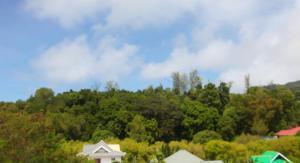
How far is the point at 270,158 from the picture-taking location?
45.5 m

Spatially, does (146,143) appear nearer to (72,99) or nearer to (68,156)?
(72,99)

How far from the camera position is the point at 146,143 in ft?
178

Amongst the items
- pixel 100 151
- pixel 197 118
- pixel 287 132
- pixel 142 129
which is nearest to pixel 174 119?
pixel 197 118

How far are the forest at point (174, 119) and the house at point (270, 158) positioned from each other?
96.2 inches

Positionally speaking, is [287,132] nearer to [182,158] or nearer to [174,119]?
[174,119]

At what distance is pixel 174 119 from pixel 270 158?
56.8ft

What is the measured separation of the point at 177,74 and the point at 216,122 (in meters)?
18.7

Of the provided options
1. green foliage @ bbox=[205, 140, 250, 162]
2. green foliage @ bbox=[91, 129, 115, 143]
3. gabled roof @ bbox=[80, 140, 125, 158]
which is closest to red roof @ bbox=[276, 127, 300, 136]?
green foliage @ bbox=[205, 140, 250, 162]

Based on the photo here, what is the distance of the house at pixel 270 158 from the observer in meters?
45.5

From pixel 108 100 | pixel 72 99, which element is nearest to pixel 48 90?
pixel 72 99

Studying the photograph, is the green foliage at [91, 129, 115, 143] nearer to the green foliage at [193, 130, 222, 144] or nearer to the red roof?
the green foliage at [193, 130, 222, 144]

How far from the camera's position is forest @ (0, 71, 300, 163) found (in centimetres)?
5116

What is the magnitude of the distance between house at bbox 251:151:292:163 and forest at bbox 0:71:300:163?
2.44 m

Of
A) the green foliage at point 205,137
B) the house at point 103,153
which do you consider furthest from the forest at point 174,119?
the house at point 103,153
